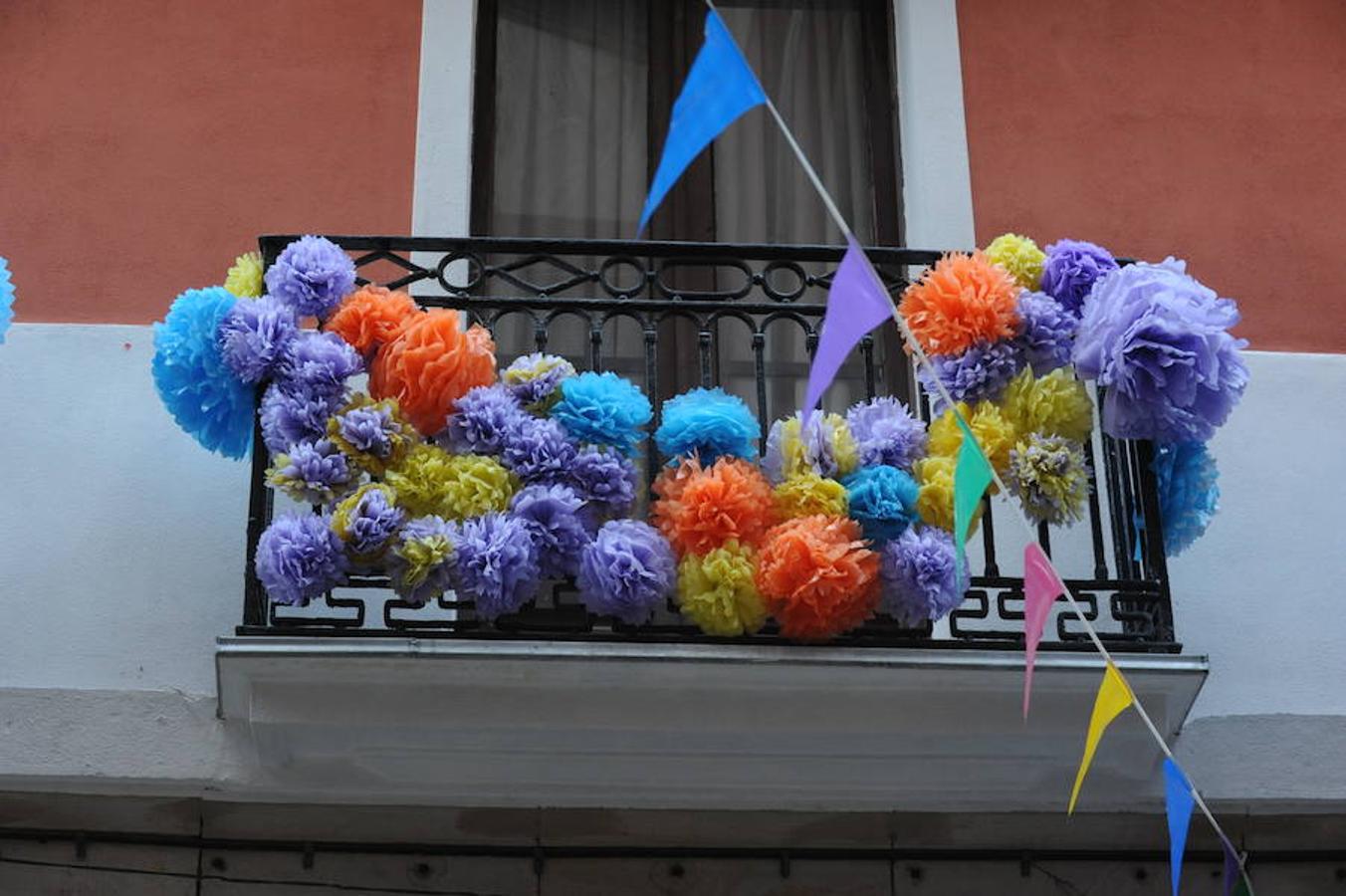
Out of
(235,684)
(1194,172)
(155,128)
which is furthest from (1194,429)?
(155,128)

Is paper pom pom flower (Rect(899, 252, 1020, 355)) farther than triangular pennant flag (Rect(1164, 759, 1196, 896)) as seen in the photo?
Yes

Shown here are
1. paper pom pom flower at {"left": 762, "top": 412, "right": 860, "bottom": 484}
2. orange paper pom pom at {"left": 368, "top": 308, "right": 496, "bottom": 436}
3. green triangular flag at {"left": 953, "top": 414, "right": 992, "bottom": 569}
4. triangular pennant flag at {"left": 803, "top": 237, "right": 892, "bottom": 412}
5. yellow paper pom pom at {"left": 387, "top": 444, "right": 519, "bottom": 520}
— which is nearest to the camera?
triangular pennant flag at {"left": 803, "top": 237, "right": 892, "bottom": 412}

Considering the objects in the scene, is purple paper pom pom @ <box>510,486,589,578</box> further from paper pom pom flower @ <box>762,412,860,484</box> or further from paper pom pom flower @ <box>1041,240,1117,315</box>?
paper pom pom flower @ <box>1041,240,1117,315</box>

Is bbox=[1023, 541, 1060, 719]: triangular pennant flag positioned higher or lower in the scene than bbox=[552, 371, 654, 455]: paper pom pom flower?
lower

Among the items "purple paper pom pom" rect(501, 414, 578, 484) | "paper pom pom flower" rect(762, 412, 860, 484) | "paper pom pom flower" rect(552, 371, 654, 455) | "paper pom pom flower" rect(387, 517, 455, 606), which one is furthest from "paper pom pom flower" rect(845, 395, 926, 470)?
"paper pom pom flower" rect(387, 517, 455, 606)

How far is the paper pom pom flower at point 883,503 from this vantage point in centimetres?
523

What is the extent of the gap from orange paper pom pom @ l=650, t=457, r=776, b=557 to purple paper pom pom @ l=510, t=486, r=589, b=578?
0.77 ft

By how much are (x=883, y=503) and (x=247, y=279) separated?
1.86 meters

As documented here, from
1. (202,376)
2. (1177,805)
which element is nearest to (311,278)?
(202,376)

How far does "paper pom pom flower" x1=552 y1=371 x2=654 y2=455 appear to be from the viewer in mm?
5301

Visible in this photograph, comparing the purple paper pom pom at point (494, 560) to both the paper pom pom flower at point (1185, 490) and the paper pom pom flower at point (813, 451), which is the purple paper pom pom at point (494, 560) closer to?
the paper pom pom flower at point (813, 451)

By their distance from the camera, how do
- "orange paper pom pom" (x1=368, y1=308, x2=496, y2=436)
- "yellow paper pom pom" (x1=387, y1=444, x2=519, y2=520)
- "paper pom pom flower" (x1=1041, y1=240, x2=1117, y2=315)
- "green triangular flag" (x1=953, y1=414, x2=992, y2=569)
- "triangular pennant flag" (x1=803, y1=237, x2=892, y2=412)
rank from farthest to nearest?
"paper pom pom flower" (x1=1041, y1=240, x2=1117, y2=315) < "orange paper pom pom" (x1=368, y1=308, x2=496, y2=436) < "yellow paper pom pom" (x1=387, y1=444, x2=519, y2=520) < "green triangular flag" (x1=953, y1=414, x2=992, y2=569) < "triangular pennant flag" (x1=803, y1=237, x2=892, y2=412)

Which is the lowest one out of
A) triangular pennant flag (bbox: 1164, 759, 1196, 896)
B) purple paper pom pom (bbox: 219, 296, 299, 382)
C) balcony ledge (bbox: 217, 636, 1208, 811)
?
triangular pennant flag (bbox: 1164, 759, 1196, 896)

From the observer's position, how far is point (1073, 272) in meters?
5.52
